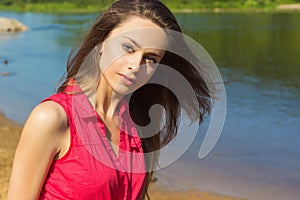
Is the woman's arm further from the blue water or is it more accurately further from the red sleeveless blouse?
the blue water

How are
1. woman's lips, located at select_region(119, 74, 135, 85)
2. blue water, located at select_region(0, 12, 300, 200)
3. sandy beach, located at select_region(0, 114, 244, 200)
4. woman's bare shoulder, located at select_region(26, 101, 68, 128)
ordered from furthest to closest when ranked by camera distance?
blue water, located at select_region(0, 12, 300, 200) < sandy beach, located at select_region(0, 114, 244, 200) < woman's lips, located at select_region(119, 74, 135, 85) < woman's bare shoulder, located at select_region(26, 101, 68, 128)

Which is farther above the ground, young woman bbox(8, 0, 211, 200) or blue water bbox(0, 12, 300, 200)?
young woman bbox(8, 0, 211, 200)

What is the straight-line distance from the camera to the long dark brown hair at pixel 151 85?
174cm

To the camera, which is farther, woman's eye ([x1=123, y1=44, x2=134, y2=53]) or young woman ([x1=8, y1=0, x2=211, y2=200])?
woman's eye ([x1=123, y1=44, x2=134, y2=53])

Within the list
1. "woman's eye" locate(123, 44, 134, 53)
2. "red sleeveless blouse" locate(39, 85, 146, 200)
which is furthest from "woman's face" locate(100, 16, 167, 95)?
"red sleeveless blouse" locate(39, 85, 146, 200)

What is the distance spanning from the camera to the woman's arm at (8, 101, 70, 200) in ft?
4.68

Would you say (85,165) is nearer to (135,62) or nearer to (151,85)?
(135,62)

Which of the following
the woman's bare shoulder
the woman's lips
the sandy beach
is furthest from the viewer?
the sandy beach

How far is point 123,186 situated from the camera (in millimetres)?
1618

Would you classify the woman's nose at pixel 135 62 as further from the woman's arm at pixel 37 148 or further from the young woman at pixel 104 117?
the woman's arm at pixel 37 148

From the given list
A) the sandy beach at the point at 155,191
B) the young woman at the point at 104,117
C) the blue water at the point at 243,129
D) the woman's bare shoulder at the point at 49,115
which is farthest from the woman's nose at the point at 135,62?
the sandy beach at the point at 155,191

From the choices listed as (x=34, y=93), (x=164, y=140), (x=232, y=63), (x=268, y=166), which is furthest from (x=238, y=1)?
(x=164, y=140)

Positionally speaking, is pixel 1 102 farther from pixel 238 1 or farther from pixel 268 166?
pixel 238 1

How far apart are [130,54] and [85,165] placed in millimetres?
400
